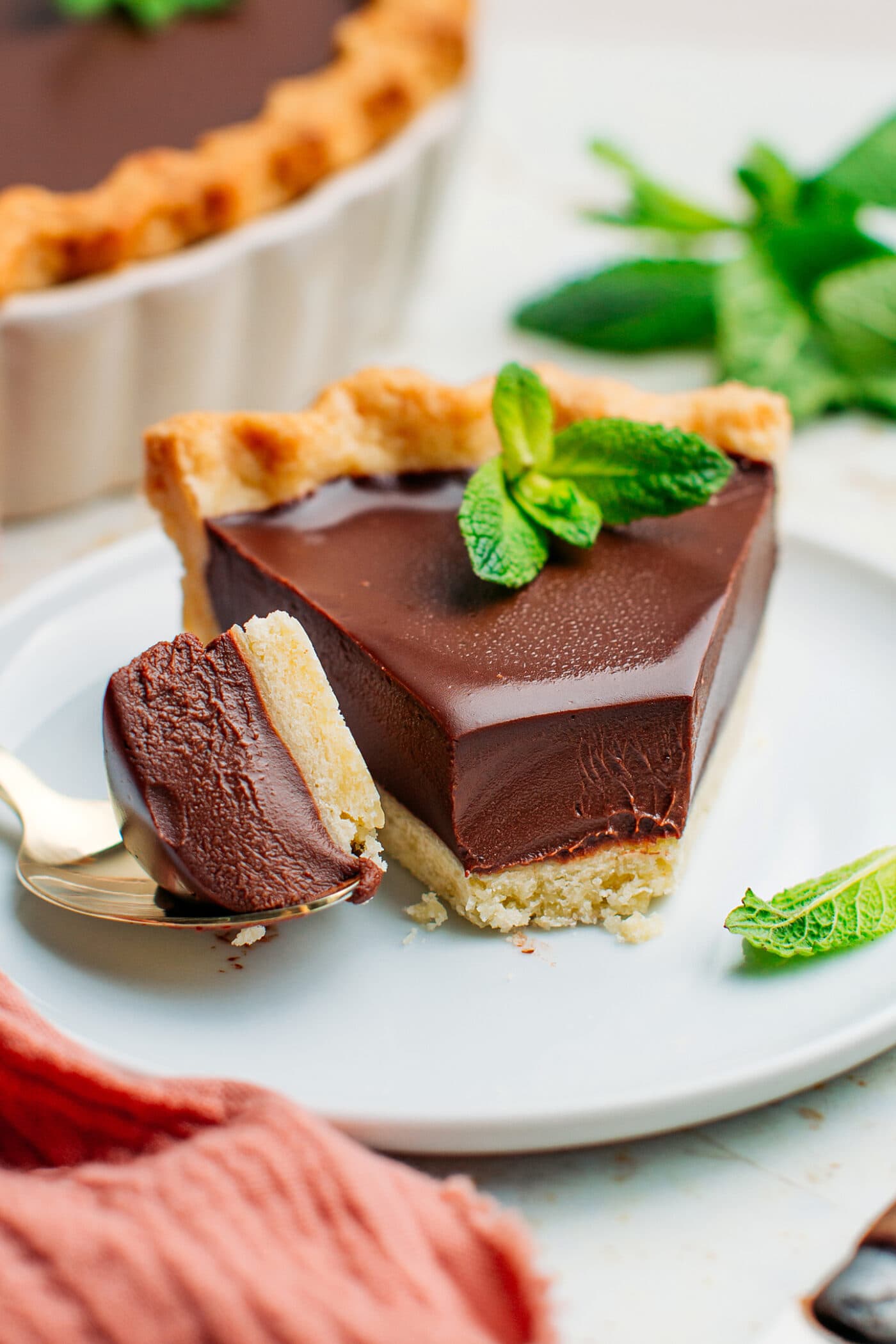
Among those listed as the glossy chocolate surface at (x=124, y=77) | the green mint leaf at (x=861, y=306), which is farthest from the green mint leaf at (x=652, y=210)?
the glossy chocolate surface at (x=124, y=77)

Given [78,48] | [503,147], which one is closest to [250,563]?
[78,48]

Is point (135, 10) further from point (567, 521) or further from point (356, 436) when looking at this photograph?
point (567, 521)

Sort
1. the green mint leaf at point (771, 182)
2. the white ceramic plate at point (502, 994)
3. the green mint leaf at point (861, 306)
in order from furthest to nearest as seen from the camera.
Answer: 1. the green mint leaf at point (771, 182)
2. the green mint leaf at point (861, 306)
3. the white ceramic plate at point (502, 994)

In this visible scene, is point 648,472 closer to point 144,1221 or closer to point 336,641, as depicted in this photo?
point 336,641

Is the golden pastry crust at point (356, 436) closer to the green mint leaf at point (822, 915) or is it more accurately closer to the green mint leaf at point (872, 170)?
the green mint leaf at point (822, 915)

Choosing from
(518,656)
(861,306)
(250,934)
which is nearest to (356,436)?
(518,656)

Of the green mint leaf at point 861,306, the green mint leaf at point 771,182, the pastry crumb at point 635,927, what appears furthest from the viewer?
the green mint leaf at point 771,182

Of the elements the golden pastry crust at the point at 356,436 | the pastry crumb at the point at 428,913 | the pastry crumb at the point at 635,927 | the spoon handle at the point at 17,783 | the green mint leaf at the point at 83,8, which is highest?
the green mint leaf at the point at 83,8
